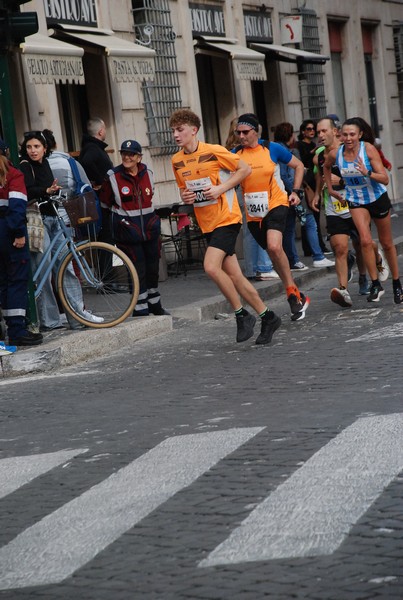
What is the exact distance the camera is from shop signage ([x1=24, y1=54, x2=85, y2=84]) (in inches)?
607

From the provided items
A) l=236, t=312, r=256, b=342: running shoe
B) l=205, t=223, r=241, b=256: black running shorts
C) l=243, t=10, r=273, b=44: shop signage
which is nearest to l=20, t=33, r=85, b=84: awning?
l=205, t=223, r=241, b=256: black running shorts

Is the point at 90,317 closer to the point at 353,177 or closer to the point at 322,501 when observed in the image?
the point at 353,177

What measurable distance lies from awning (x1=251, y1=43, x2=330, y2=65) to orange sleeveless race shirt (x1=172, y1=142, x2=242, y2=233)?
13.7 m

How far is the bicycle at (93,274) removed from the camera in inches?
452

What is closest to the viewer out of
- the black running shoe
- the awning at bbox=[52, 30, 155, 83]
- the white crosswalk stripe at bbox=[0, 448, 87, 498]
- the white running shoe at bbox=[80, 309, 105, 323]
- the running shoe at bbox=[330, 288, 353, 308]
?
the white crosswalk stripe at bbox=[0, 448, 87, 498]

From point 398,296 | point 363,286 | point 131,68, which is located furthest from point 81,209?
point 131,68

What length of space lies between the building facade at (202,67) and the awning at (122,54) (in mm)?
20

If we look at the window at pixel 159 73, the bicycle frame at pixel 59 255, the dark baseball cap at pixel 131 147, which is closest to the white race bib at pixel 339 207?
the dark baseball cap at pixel 131 147

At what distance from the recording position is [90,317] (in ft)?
37.6

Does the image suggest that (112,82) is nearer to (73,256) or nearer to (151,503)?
(73,256)

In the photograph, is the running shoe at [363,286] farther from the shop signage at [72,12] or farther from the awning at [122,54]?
the shop signage at [72,12]

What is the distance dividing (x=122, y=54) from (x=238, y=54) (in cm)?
436

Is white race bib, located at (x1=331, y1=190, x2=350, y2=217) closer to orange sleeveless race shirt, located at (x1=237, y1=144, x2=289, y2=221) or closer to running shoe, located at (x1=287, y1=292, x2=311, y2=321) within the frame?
orange sleeveless race shirt, located at (x1=237, y1=144, x2=289, y2=221)

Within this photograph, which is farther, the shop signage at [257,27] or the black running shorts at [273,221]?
the shop signage at [257,27]
